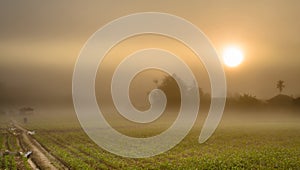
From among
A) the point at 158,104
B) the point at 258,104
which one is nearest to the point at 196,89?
the point at 158,104

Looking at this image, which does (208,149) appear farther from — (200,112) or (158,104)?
(158,104)

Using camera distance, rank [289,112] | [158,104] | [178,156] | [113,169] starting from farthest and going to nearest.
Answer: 1. [158,104]
2. [289,112]
3. [178,156]
4. [113,169]

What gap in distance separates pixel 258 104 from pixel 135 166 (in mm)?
96336

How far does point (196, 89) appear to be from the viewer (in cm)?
12800

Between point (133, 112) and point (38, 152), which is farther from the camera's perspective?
point (133, 112)

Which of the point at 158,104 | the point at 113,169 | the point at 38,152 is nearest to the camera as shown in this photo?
the point at 113,169

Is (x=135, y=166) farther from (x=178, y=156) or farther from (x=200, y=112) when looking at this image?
(x=200, y=112)

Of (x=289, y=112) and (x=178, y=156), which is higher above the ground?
(x=289, y=112)

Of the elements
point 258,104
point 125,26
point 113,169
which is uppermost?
point 258,104

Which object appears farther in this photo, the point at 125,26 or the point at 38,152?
the point at 125,26

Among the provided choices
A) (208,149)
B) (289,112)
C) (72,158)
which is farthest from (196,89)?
(72,158)

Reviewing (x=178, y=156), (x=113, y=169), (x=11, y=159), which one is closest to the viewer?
(x=113, y=169)

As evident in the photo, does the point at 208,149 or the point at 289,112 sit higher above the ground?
the point at 289,112

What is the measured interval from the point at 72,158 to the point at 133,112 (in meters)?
91.9
